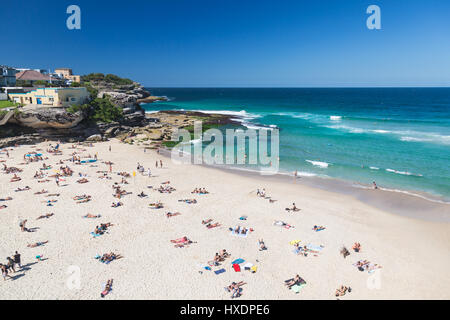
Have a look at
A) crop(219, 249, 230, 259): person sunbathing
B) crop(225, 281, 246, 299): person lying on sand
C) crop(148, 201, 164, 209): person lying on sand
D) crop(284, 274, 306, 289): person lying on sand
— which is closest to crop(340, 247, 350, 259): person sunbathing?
crop(284, 274, 306, 289): person lying on sand

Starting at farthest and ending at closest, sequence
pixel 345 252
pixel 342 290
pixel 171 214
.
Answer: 1. pixel 171 214
2. pixel 345 252
3. pixel 342 290

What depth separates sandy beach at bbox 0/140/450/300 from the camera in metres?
11.8

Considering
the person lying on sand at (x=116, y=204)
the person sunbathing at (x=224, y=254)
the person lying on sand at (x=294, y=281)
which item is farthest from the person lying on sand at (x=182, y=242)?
the person lying on sand at (x=116, y=204)

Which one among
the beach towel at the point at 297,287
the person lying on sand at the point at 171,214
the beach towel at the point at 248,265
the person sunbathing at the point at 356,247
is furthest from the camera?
the person lying on sand at the point at 171,214

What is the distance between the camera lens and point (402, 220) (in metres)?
18.1

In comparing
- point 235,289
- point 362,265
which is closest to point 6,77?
point 235,289

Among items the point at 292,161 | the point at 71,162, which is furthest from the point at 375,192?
the point at 71,162

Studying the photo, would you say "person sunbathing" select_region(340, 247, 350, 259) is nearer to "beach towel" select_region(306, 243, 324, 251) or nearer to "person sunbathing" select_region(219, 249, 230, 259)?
"beach towel" select_region(306, 243, 324, 251)

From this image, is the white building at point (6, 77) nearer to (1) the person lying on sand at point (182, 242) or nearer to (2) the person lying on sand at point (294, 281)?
(1) the person lying on sand at point (182, 242)

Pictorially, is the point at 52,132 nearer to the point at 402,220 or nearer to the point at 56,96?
the point at 56,96

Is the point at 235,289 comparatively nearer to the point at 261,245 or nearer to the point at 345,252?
the point at 261,245

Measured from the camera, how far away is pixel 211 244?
15.0 meters

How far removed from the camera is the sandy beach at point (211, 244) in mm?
11758

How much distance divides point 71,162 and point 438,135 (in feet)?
171
